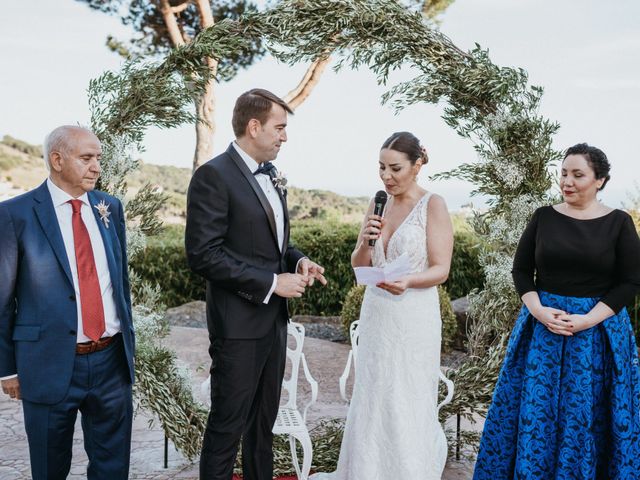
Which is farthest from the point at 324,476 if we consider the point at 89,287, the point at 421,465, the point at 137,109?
the point at 137,109

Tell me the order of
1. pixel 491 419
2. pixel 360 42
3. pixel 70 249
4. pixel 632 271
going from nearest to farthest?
1. pixel 70 249
2. pixel 632 271
3. pixel 491 419
4. pixel 360 42

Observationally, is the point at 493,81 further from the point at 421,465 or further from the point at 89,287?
the point at 89,287

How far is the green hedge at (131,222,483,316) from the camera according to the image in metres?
9.63

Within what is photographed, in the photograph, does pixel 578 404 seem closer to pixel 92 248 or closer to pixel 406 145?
pixel 406 145

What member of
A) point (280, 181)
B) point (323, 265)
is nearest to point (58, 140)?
point (280, 181)

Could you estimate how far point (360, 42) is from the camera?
13.9ft

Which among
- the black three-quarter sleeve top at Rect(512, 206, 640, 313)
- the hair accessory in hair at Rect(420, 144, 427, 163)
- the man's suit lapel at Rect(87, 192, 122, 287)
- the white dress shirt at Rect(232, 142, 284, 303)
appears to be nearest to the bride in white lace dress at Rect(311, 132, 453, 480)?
the hair accessory in hair at Rect(420, 144, 427, 163)

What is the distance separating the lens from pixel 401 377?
3510 millimetres

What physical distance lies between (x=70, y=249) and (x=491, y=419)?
233 cm

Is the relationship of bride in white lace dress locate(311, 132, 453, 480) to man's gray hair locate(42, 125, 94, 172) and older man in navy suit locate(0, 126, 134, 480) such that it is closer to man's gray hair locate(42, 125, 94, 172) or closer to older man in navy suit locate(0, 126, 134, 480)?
older man in navy suit locate(0, 126, 134, 480)

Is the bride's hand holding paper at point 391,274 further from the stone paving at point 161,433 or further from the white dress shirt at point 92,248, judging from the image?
the stone paving at point 161,433

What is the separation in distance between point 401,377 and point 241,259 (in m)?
1.06

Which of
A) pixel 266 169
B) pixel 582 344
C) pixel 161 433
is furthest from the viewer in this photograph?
pixel 161 433

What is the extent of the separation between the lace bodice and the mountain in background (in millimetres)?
9317
